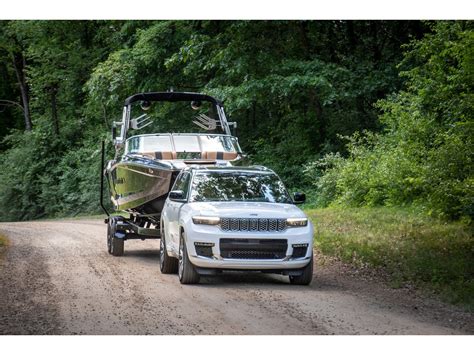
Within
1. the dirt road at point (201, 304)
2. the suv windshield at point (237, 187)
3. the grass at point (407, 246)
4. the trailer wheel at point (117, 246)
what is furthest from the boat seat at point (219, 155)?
the suv windshield at point (237, 187)

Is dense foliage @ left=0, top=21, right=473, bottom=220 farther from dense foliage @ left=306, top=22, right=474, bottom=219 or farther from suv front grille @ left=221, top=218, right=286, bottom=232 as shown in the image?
suv front grille @ left=221, top=218, right=286, bottom=232

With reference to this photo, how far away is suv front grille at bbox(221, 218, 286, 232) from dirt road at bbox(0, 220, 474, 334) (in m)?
0.88

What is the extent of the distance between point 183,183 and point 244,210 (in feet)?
6.91

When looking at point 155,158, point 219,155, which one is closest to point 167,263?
point 155,158

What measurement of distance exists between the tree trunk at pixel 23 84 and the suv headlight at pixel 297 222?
40.8 m

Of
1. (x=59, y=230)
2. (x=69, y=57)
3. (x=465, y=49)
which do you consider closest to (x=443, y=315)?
(x=465, y=49)

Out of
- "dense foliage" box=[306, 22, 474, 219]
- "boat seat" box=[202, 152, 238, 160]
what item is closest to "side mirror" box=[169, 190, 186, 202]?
"boat seat" box=[202, 152, 238, 160]

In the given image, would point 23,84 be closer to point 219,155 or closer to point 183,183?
point 219,155

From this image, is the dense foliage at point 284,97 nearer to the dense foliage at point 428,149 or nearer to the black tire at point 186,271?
the dense foliage at point 428,149

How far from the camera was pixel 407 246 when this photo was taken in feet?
53.3

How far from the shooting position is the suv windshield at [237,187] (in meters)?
13.9

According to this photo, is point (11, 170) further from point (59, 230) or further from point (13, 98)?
point (59, 230)

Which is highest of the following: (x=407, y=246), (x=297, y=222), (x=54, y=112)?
(x=297, y=222)
